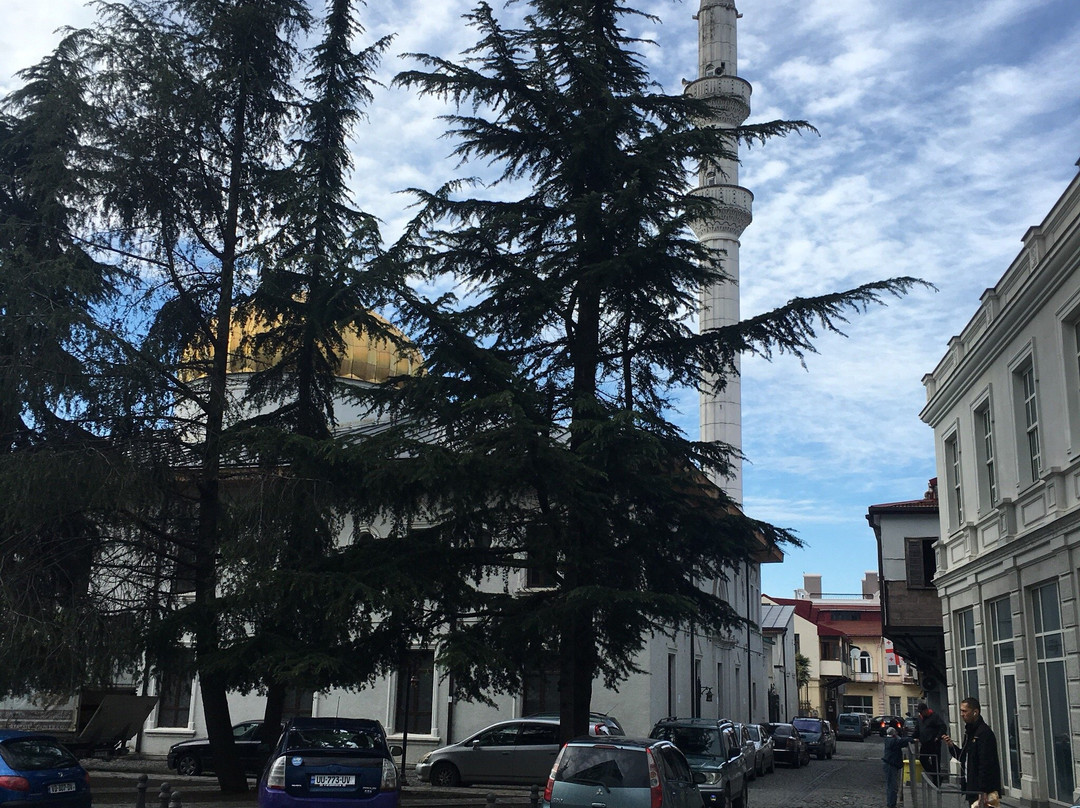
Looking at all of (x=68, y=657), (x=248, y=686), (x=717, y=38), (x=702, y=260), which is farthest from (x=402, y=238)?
(x=717, y=38)

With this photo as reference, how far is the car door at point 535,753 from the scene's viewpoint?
2133 centimetres

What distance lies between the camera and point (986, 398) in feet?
65.6

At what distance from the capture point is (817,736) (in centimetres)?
3881

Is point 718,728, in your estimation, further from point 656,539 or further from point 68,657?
point 68,657

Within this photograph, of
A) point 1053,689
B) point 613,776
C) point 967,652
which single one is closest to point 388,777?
point 613,776

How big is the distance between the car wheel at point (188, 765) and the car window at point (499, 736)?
7.22 meters

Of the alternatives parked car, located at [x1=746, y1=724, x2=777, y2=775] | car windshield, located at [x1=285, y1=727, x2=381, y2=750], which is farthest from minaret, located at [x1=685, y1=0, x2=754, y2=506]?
car windshield, located at [x1=285, y1=727, x2=381, y2=750]

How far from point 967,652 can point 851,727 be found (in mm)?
44217

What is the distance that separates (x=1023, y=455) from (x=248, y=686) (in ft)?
43.1

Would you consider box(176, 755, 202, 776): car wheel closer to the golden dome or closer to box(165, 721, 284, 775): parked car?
box(165, 721, 284, 775): parked car

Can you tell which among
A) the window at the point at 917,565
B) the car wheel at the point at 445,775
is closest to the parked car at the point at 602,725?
the car wheel at the point at 445,775

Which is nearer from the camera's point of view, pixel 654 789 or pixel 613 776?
pixel 654 789

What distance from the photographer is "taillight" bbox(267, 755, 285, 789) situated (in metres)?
12.3

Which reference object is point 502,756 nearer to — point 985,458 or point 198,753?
point 198,753
